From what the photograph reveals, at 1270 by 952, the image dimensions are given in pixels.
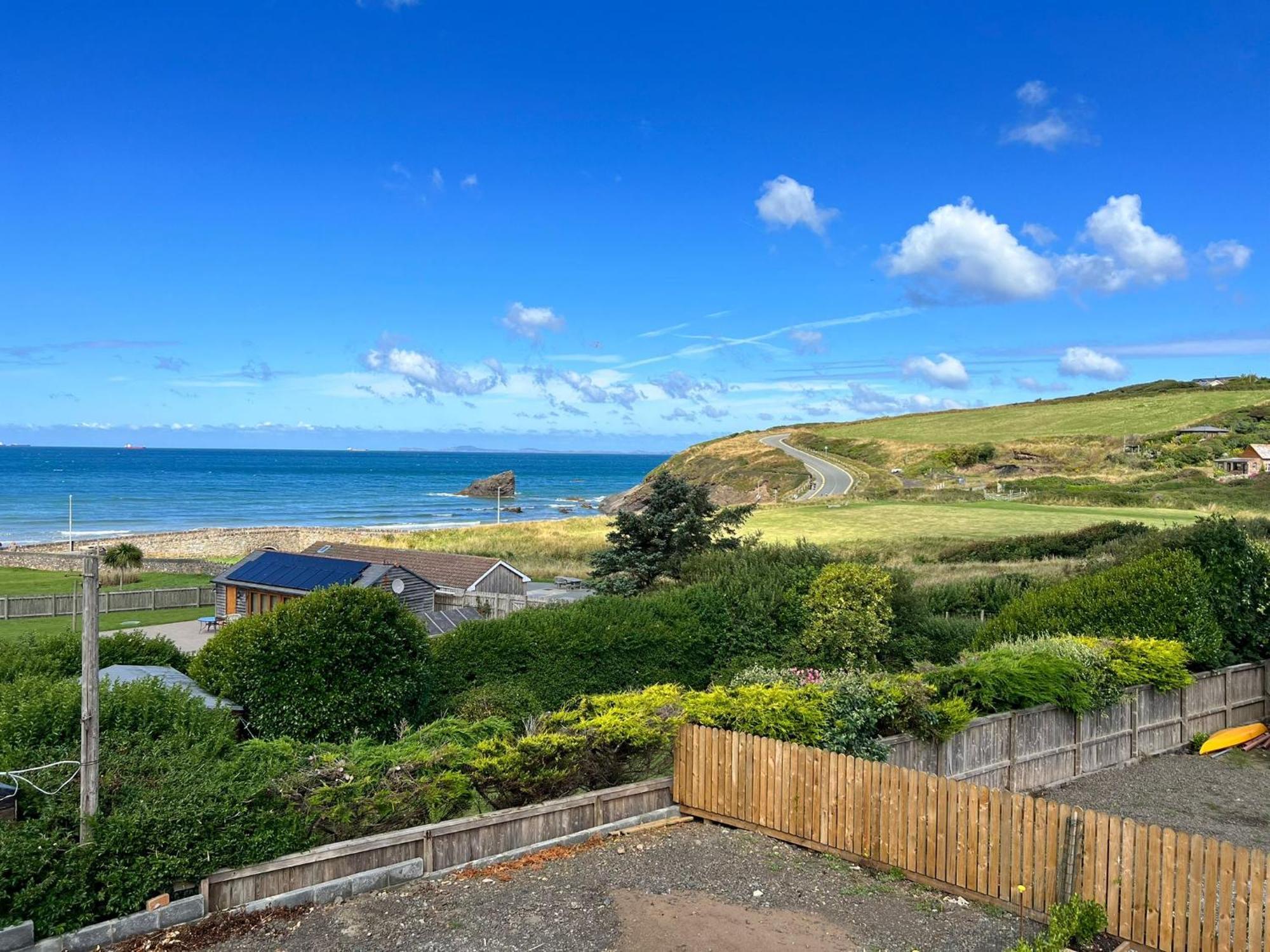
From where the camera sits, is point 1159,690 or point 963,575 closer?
point 1159,690

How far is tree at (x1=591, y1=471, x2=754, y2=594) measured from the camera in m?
29.1

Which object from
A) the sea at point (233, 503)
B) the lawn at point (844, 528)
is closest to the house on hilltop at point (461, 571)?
the lawn at point (844, 528)

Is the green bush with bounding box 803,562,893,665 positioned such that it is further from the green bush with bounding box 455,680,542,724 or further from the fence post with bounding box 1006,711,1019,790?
the green bush with bounding box 455,680,542,724

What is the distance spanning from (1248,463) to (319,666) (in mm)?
82507

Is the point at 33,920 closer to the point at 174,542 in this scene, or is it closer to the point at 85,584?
the point at 85,584

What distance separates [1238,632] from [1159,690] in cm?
375

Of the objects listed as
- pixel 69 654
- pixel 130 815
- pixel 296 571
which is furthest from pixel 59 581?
pixel 130 815

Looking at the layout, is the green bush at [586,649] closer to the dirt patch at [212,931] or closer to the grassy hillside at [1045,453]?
the dirt patch at [212,931]

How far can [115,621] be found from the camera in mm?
35062

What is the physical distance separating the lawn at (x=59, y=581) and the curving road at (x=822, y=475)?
49.8 meters

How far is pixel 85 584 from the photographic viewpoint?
8297 millimetres

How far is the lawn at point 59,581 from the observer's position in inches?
1642

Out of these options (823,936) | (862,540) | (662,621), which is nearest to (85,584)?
(823,936)

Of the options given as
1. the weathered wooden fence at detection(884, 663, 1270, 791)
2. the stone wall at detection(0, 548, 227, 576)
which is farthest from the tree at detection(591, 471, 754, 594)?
the stone wall at detection(0, 548, 227, 576)
